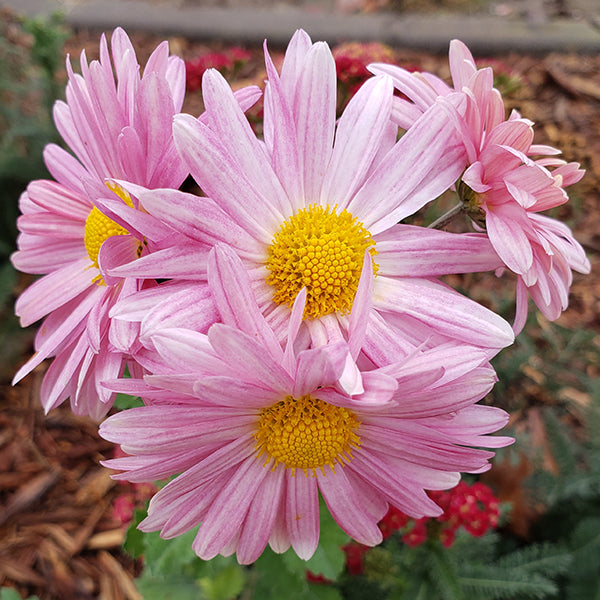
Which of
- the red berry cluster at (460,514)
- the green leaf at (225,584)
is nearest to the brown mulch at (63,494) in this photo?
the green leaf at (225,584)

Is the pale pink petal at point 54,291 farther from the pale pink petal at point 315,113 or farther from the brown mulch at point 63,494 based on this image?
→ the brown mulch at point 63,494

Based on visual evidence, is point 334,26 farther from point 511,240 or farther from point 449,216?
point 511,240

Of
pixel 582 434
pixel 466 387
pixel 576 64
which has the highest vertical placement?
pixel 466 387

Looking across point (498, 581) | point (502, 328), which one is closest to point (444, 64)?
point (498, 581)

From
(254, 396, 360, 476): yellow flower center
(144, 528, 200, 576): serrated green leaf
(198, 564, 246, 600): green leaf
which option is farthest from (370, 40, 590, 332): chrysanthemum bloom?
(198, 564, 246, 600): green leaf

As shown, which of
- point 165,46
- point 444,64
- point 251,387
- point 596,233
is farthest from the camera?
point 444,64

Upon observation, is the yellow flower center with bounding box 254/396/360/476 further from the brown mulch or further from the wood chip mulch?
the wood chip mulch

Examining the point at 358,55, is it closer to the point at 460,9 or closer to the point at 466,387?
the point at 466,387
